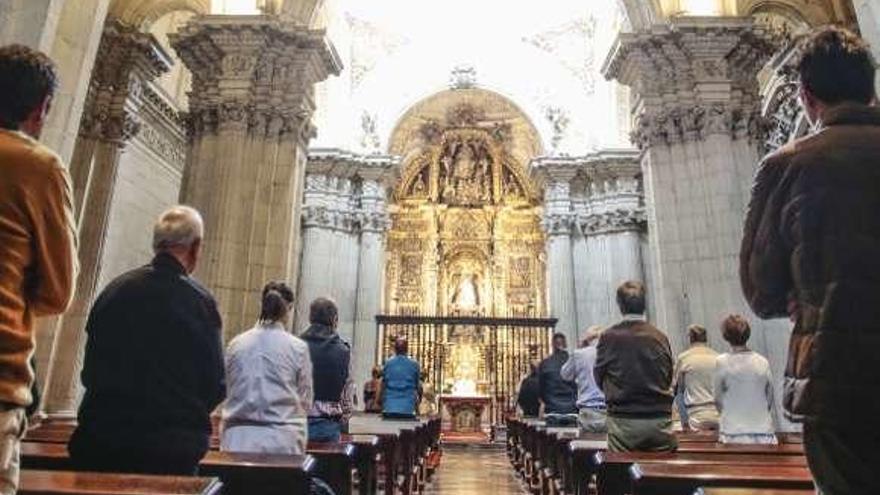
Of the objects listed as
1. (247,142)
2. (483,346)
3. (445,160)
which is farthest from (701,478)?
(445,160)

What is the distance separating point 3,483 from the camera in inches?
65.2

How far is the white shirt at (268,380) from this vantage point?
3408mm

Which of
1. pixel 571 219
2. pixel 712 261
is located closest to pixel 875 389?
pixel 712 261

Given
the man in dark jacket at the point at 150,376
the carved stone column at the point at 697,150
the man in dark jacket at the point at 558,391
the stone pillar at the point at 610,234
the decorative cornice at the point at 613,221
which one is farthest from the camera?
the decorative cornice at the point at 613,221

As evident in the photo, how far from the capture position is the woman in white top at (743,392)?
456 cm

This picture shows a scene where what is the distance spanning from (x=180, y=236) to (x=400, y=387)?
6.01 metres

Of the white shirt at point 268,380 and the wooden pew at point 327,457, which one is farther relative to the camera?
the white shirt at point 268,380

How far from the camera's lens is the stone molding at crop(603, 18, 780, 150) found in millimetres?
8805

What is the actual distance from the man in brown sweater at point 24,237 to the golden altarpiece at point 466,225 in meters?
19.8

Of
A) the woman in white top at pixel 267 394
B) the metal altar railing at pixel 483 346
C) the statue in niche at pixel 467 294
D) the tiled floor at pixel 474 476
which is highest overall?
the statue in niche at pixel 467 294

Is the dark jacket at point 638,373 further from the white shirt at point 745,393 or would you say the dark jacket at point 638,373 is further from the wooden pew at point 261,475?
the wooden pew at point 261,475

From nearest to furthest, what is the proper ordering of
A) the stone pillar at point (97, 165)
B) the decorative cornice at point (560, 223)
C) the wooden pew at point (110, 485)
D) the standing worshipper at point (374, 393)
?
the wooden pew at point (110, 485)
the stone pillar at point (97, 165)
the standing worshipper at point (374, 393)
the decorative cornice at point (560, 223)

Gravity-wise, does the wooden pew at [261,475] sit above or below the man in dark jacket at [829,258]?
below

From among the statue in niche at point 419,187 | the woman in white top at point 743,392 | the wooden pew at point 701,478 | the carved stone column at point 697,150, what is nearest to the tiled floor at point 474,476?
the carved stone column at point 697,150
